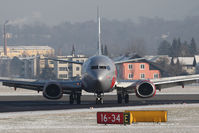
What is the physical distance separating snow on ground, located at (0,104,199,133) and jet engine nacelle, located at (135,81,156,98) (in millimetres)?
8221

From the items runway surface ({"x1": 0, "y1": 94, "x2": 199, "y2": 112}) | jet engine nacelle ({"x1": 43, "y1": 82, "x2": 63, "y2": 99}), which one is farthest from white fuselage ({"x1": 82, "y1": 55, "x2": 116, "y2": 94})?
jet engine nacelle ({"x1": 43, "y1": 82, "x2": 63, "y2": 99})

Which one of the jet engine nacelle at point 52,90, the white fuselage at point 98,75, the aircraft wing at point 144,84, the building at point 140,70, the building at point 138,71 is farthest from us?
the building at point 140,70

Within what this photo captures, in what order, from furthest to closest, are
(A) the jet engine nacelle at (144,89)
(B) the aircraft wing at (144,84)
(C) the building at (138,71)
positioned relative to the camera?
1. (C) the building at (138,71)
2. (B) the aircraft wing at (144,84)
3. (A) the jet engine nacelle at (144,89)

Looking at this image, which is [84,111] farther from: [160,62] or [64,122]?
[160,62]

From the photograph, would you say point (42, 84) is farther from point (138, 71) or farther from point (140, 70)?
point (140, 70)

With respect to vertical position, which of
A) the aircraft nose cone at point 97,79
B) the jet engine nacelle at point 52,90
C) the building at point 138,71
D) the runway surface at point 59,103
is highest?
the building at point 138,71

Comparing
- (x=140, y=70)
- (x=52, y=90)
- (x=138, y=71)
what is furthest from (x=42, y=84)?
(x=140, y=70)

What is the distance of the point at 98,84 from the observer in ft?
139

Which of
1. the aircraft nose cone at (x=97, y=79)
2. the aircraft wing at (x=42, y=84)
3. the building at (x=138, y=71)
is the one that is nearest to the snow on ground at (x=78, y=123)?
the aircraft nose cone at (x=97, y=79)

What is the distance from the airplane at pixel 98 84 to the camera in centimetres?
4294

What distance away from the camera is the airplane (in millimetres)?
42938

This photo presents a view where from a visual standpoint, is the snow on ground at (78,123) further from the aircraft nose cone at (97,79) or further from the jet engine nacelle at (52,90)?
the jet engine nacelle at (52,90)

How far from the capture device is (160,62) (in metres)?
200

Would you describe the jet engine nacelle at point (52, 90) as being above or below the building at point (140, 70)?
below
